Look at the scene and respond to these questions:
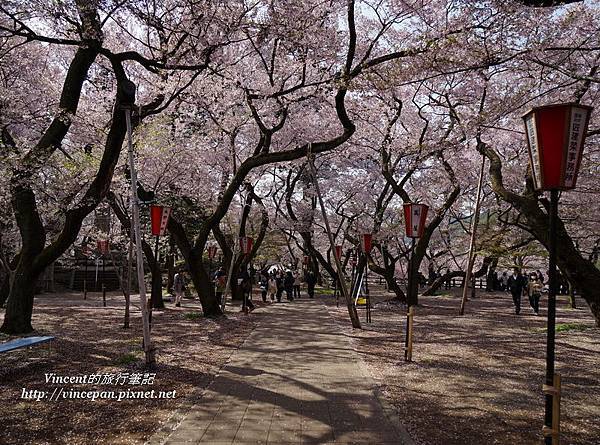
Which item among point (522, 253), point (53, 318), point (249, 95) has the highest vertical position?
point (249, 95)

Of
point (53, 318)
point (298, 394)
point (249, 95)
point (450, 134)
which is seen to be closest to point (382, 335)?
point (298, 394)

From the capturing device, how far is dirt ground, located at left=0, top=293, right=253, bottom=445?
15.0 ft

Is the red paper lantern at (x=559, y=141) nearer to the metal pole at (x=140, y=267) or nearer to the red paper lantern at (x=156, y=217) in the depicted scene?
the metal pole at (x=140, y=267)

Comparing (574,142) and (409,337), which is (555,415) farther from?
(409,337)

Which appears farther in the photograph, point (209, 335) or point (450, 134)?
point (450, 134)

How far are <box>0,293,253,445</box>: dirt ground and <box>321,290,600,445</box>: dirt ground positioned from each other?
2.62m

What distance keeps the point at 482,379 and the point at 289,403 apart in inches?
119

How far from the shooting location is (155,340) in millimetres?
9992

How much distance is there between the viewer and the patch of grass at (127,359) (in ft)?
24.7

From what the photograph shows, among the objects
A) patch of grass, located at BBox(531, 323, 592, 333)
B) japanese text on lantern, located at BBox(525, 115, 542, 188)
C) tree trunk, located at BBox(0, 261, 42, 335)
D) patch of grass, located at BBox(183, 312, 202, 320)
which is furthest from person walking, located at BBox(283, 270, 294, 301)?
japanese text on lantern, located at BBox(525, 115, 542, 188)

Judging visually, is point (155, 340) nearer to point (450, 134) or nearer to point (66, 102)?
point (66, 102)

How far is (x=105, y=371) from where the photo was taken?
6.97 m

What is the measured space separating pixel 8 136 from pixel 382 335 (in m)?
9.43

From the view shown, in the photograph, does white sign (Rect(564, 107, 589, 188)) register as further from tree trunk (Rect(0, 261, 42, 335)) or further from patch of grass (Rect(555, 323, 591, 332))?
patch of grass (Rect(555, 323, 591, 332))
